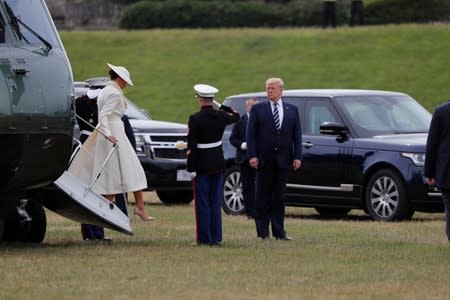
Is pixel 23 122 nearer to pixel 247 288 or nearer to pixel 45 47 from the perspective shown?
pixel 45 47

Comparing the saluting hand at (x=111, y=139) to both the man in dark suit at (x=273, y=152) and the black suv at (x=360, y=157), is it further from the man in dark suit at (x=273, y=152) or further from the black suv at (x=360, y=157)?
the black suv at (x=360, y=157)

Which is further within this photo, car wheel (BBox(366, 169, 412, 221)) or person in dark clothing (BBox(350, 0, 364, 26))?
person in dark clothing (BBox(350, 0, 364, 26))

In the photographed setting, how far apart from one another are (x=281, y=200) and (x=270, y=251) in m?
1.65

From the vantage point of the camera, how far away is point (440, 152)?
13422 millimetres

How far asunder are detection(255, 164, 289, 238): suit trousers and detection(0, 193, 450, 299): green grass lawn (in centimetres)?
29

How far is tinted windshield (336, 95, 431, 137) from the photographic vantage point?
19.6 meters

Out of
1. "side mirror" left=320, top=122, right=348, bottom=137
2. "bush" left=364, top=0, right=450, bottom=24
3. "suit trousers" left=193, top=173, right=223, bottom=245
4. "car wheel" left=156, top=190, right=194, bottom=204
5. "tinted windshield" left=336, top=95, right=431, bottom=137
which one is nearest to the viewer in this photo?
"suit trousers" left=193, top=173, right=223, bottom=245

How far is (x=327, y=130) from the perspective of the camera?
19469 mm

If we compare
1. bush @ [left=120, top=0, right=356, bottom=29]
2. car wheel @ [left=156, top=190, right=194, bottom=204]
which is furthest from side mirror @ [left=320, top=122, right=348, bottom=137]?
bush @ [left=120, top=0, right=356, bottom=29]

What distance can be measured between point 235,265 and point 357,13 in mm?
39930

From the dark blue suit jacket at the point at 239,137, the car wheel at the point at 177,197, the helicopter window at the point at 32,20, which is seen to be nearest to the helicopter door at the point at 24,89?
the helicopter window at the point at 32,20

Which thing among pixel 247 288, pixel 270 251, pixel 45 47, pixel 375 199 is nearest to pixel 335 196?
pixel 375 199

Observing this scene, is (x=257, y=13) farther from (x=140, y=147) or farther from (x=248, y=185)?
(x=248, y=185)

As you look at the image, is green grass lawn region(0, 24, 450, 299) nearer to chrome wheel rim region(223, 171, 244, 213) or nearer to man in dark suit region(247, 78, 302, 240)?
man in dark suit region(247, 78, 302, 240)
